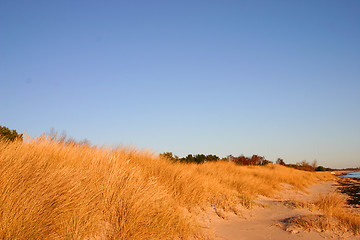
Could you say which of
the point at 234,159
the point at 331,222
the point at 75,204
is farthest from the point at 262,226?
the point at 234,159

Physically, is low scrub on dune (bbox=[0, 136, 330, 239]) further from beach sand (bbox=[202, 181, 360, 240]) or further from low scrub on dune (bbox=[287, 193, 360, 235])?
low scrub on dune (bbox=[287, 193, 360, 235])

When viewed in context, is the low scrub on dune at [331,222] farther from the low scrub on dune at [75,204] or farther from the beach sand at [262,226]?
the low scrub on dune at [75,204]

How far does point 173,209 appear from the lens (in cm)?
516

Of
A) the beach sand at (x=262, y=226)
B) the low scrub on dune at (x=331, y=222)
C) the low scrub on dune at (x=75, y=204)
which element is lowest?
the beach sand at (x=262, y=226)

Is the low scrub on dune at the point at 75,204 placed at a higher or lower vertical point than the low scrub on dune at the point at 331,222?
higher

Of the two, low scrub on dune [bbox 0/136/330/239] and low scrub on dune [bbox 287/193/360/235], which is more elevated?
low scrub on dune [bbox 0/136/330/239]

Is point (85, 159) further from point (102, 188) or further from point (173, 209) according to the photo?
point (173, 209)

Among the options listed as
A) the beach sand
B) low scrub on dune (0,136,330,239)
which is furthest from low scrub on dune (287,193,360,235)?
low scrub on dune (0,136,330,239)

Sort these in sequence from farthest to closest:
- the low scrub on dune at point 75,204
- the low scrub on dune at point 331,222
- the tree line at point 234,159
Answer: the tree line at point 234,159 < the low scrub on dune at point 331,222 < the low scrub on dune at point 75,204

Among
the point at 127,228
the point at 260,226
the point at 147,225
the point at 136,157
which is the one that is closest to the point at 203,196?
the point at 260,226

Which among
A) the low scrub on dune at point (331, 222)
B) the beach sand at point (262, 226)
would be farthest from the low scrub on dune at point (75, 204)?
the low scrub on dune at point (331, 222)

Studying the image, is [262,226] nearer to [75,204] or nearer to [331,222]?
[331,222]

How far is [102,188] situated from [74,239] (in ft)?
4.16

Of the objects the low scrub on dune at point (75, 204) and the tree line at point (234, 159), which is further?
the tree line at point (234, 159)
